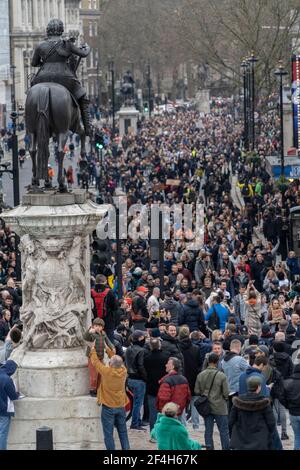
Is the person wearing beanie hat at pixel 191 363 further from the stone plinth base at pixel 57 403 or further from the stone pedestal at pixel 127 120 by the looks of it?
the stone pedestal at pixel 127 120

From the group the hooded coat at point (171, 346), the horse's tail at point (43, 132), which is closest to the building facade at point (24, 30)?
the hooded coat at point (171, 346)

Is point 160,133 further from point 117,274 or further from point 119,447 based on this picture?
point 119,447

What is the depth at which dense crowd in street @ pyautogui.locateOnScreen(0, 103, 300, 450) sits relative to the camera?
2017cm

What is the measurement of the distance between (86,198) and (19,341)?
1686 millimetres

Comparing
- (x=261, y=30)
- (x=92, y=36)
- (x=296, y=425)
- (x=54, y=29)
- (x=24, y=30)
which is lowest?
(x=296, y=425)

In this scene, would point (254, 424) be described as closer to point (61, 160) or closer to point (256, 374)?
point (256, 374)

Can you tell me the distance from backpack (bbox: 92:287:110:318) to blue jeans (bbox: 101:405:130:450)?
4099 millimetres

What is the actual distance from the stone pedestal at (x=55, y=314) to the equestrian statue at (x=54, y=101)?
0.51m

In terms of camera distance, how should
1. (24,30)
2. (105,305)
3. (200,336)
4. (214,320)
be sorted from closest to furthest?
1. (200,336)
2. (105,305)
3. (214,320)
4. (24,30)

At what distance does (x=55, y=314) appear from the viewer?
20922 mm

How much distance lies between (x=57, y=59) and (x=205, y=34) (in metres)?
78.6

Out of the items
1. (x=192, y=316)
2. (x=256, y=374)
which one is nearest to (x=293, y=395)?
(x=256, y=374)

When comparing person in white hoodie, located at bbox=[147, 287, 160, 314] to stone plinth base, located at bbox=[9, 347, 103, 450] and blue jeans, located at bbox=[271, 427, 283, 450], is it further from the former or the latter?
blue jeans, located at bbox=[271, 427, 283, 450]

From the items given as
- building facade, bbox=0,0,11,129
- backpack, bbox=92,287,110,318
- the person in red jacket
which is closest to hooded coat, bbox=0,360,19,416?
the person in red jacket
